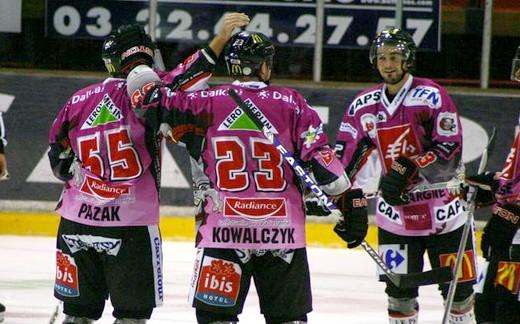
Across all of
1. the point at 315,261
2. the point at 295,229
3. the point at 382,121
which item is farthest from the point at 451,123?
the point at 315,261

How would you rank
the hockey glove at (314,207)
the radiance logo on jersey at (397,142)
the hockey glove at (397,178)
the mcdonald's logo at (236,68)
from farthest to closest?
the radiance logo on jersey at (397,142) → the hockey glove at (397,178) → the hockey glove at (314,207) → the mcdonald's logo at (236,68)

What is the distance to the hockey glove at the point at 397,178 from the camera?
5.63 m

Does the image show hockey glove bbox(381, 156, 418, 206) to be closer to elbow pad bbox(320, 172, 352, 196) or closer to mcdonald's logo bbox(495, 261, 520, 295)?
mcdonald's logo bbox(495, 261, 520, 295)

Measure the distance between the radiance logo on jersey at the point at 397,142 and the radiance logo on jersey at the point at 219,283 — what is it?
4.28 ft

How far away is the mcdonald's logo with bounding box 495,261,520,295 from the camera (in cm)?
513

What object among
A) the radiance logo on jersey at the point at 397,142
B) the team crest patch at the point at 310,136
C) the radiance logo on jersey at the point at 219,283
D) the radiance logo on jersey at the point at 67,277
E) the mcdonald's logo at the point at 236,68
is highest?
the mcdonald's logo at the point at 236,68

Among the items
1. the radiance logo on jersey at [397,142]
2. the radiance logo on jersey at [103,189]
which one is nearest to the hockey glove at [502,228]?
the radiance logo on jersey at [397,142]

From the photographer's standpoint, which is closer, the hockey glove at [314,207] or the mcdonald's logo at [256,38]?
the mcdonald's logo at [256,38]

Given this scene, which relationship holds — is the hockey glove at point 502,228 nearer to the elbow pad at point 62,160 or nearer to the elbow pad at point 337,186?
the elbow pad at point 337,186

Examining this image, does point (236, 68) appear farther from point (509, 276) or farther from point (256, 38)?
point (509, 276)

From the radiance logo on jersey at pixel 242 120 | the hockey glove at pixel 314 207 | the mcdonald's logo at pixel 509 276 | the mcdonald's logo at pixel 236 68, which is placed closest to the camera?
the radiance logo on jersey at pixel 242 120

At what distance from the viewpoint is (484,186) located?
17.4ft

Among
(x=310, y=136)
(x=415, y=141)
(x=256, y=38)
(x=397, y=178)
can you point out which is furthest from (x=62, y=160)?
(x=415, y=141)

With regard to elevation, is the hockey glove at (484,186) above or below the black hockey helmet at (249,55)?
below
